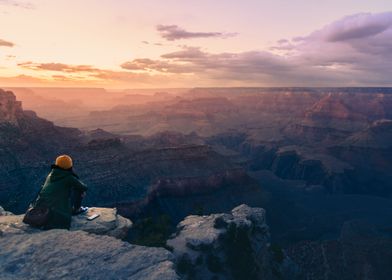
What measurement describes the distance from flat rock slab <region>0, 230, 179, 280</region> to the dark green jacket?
45 centimetres

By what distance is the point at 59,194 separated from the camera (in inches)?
462

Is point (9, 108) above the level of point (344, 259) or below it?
above

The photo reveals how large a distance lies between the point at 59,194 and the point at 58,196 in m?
0.07

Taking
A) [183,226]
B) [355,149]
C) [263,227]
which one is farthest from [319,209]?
[183,226]

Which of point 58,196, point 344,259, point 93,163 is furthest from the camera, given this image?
point 93,163

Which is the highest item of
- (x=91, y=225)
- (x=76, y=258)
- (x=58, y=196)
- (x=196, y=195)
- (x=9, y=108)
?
(x=58, y=196)

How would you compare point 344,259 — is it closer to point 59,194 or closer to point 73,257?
point 59,194

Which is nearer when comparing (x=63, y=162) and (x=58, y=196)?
(x=58, y=196)

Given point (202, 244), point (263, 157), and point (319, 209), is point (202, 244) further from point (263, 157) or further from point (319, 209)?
point (263, 157)

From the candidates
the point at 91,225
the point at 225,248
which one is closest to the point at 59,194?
the point at 91,225

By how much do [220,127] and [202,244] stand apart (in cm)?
15603

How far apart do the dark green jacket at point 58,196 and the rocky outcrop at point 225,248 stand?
13.4m

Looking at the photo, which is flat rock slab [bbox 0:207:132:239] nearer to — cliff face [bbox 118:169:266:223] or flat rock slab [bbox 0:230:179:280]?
flat rock slab [bbox 0:230:179:280]

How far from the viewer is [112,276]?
9508mm
